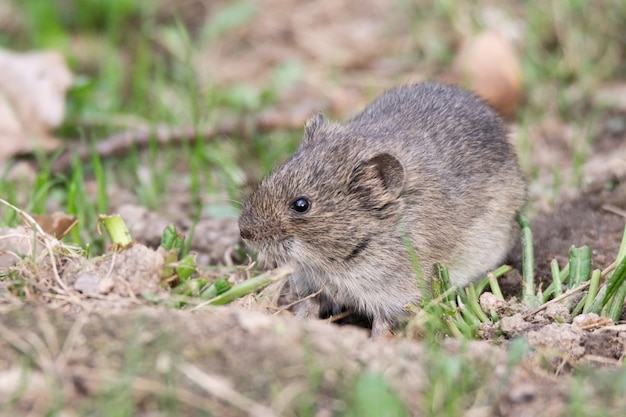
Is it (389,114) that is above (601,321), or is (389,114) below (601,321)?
above

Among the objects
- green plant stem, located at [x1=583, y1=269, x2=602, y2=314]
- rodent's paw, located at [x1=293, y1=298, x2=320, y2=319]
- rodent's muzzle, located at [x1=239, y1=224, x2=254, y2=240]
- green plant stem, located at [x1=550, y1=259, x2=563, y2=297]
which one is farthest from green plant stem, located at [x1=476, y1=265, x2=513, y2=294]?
rodent's muzzle, located at [x1=239, y1=224, x2=254, y2=240]

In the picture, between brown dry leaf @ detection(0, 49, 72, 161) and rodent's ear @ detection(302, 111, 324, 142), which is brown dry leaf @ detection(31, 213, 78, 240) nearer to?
rodent's ear @ detection(302, 111, 324, 142)

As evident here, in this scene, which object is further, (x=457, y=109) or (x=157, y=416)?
(x=457, y=109)

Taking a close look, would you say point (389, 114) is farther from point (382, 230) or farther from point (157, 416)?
point (157, 416)

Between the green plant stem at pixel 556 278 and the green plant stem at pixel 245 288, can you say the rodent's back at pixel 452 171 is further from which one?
the green plant stem at pixel 245 288

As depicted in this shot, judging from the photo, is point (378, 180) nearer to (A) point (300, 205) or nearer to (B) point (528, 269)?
(A) point (300, 205)

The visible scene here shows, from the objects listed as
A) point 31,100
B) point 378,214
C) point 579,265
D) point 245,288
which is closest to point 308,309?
point 378,214

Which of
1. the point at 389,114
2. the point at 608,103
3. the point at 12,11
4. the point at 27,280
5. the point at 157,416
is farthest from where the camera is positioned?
the point at 12,11

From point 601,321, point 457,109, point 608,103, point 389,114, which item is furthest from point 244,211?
point 608,103
